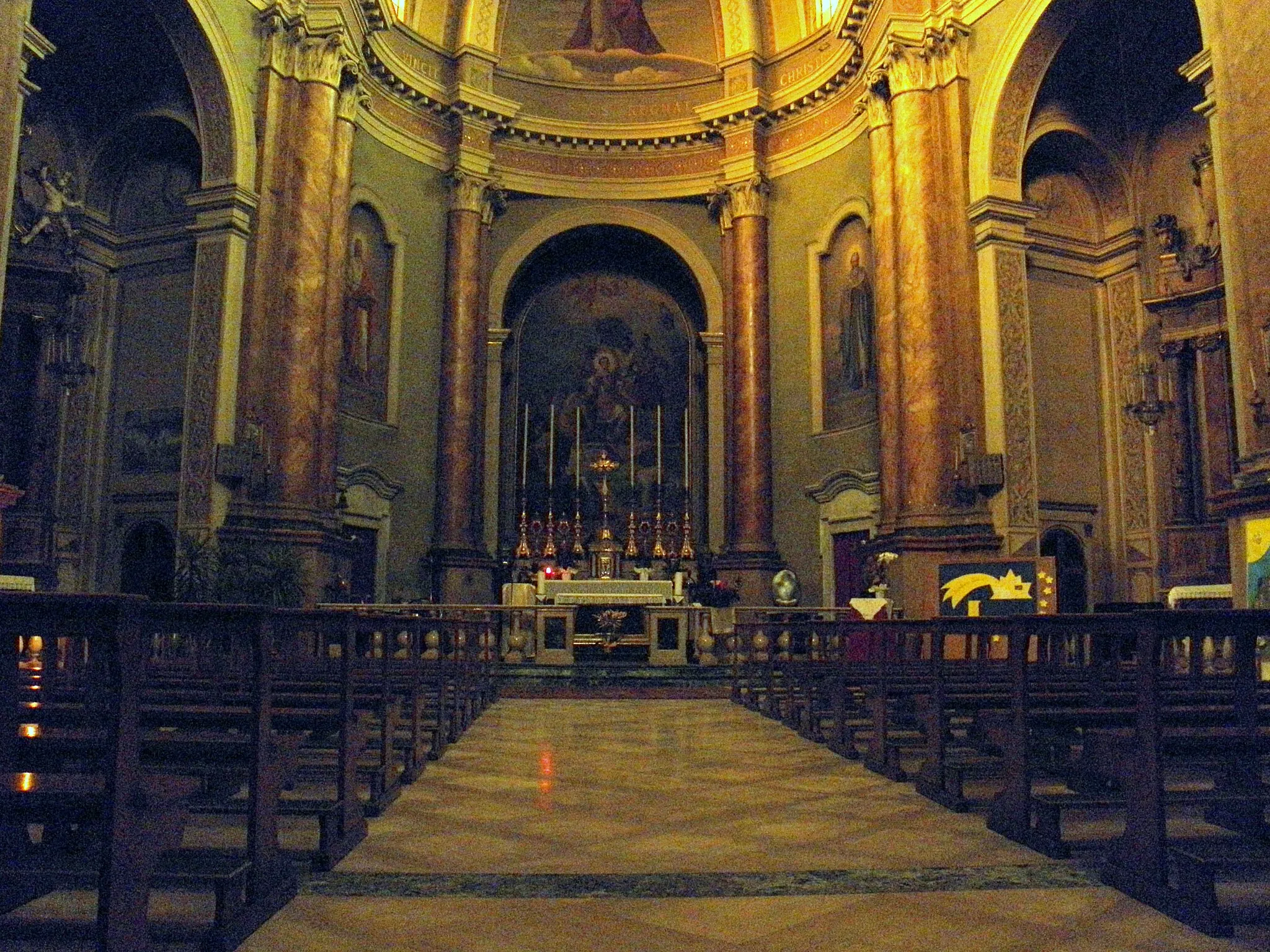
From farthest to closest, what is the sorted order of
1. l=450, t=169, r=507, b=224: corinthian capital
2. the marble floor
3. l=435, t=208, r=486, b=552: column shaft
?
l=450, t=169, r=507, b=224: corinthian capital < l=435, t=208, r=486, b=552: column shaft < the marble floor

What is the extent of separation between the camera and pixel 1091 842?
12.7ft

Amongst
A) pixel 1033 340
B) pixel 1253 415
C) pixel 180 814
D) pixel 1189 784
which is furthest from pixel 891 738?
pixel 1033 340

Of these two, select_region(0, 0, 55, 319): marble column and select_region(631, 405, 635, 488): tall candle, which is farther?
select_region(631, 405, 635, 488): tall candle

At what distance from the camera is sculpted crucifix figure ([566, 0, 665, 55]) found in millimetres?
21094

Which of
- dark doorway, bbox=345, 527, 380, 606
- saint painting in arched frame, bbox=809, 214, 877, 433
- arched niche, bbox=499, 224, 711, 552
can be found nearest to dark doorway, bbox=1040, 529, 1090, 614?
saint painting in arched frame, bbox=809, 214, 877, 433

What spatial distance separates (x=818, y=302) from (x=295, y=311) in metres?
9.26

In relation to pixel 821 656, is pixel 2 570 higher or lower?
higher

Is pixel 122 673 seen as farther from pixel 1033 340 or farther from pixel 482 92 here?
pixel 482 92

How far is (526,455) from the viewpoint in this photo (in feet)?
68.0

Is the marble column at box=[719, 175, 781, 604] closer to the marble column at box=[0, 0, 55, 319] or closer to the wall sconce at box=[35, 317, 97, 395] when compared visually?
the wall sconce at box=[35, 317, 97, 395]

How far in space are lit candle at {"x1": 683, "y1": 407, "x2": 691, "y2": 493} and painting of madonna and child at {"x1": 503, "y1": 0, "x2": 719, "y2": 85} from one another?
6.86 metres

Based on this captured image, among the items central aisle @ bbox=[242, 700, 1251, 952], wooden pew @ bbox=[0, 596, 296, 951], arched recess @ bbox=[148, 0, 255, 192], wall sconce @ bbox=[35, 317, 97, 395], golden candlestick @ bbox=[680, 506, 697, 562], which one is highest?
arched recess @ bbox=[148, 0, 255, 192]

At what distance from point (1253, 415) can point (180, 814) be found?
30.2 ft

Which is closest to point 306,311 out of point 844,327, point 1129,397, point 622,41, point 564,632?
point 564,632
